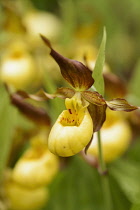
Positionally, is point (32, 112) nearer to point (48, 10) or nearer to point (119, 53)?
point (119, 53)

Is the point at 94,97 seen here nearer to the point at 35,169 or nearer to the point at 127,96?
the point at 35,169

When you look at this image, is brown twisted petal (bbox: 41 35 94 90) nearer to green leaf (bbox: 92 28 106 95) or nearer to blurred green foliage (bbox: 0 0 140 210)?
green leaf (bbox: 92 28 106 95)

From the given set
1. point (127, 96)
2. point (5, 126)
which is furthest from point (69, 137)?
point (127, 96)

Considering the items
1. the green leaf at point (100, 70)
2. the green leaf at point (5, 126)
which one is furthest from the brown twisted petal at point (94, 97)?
the green leaf at point (5, 126)

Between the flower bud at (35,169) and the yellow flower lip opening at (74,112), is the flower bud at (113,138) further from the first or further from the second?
the yellow flower lip opening at (74,112)

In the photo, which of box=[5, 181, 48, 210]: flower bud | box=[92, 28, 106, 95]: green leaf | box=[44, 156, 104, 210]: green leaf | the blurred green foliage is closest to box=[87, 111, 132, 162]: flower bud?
the blurred green foliage

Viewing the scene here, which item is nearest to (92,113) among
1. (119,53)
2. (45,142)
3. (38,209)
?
(45,142)
